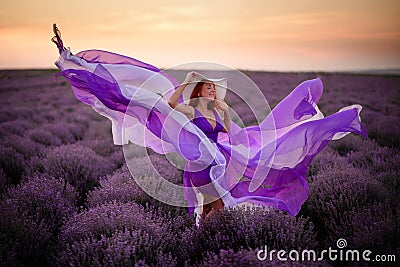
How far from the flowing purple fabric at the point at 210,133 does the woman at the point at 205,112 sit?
0.04 feet

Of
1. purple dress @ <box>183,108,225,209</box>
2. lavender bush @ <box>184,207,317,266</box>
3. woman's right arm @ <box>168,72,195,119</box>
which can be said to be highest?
woman's right arm @ <box>168,72,195,119</box>

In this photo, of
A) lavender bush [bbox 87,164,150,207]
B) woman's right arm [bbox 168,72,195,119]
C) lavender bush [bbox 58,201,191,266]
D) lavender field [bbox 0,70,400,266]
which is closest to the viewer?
lavender bush [bbox 58,201,191,266]

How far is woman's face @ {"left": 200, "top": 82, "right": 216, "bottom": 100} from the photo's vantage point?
2906 mm

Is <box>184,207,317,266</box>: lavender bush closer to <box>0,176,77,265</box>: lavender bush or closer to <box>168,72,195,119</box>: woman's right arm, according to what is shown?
<box>168,72,195,119</box>: woman's right arm

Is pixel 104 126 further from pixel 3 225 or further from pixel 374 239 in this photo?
pixel 374 239

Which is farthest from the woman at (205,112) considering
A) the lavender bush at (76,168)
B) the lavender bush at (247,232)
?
the lavender bush at (76,168)

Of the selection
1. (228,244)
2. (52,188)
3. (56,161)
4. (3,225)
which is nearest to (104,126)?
(56,161)

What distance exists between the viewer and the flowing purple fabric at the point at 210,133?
114 inches

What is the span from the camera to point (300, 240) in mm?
2484

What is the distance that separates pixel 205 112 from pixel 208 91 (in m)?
0.18

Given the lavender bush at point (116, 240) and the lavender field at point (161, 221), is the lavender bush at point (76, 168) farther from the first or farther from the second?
the lavender bush at point (116, 240)

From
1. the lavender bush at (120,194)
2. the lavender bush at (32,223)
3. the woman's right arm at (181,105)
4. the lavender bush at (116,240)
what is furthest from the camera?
the lavender bush at (120,194)

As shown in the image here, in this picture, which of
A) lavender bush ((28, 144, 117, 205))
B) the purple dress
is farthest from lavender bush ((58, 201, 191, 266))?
lavender bush ((28, 144, 117, 205))

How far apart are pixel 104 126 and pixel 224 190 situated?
6063 mm
